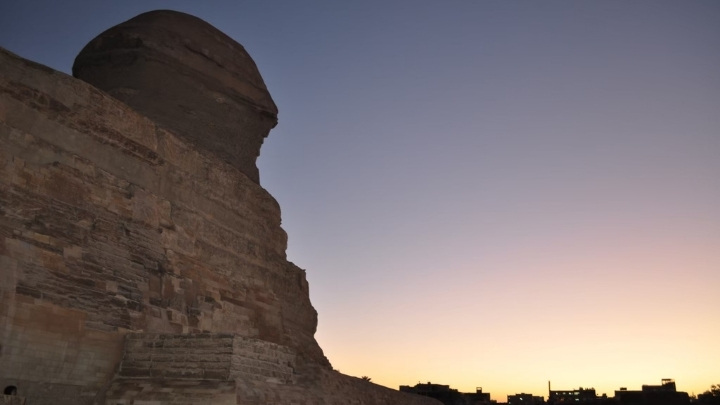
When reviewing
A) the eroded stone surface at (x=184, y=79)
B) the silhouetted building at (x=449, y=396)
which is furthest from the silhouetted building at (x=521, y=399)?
the eroded stone surface at (x=184, y=79)

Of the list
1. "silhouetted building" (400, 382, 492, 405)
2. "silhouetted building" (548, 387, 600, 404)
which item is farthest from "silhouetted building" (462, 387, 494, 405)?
"silhouetted building" (548, 387, 600, 404)

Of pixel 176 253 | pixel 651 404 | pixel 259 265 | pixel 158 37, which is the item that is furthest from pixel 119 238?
pixel 651 404

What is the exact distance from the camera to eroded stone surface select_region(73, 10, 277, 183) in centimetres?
1420

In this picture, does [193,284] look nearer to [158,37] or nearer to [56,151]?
[56,151]

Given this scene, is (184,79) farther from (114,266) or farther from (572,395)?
(572,395)

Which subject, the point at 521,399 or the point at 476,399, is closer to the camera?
A: the point at 476,399

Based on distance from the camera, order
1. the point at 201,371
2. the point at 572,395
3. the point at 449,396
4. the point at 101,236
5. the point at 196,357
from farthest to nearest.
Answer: the point at 572,395 → the point at 449,396 → the point at 101,236 → the point at 196,357 → the point at 201,371

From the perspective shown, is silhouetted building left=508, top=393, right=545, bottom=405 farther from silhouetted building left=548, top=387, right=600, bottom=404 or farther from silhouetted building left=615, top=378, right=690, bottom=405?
silhouetted building left=615, top=378, right=690, bottom=405

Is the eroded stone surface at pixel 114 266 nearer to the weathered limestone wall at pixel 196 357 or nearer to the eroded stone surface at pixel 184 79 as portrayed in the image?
the weathered limestone wall at pixel 196 357

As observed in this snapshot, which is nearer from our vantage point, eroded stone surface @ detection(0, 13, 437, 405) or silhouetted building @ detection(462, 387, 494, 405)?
eroded stone surface @ detection(0, 13, 437, 405)

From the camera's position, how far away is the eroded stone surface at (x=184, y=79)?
14195mm

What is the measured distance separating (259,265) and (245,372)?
16.7ft

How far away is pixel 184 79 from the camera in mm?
14734

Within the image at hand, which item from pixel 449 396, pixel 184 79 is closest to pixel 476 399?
pixel 449 396
